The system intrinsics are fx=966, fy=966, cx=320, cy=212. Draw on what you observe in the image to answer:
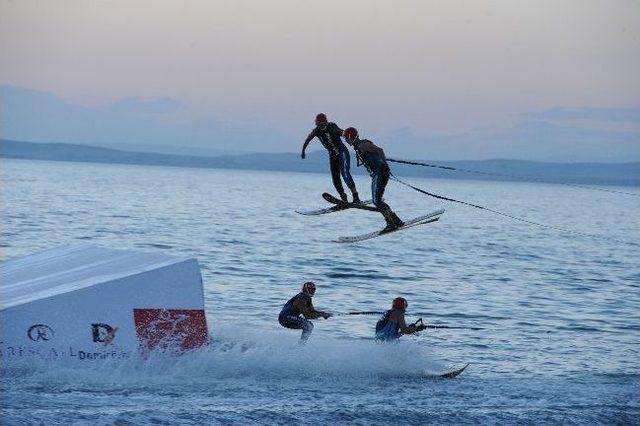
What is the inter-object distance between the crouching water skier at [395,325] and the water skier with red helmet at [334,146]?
2.28 metres

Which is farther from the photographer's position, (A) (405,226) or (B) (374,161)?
(A) (405,226)

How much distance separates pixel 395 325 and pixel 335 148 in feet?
12.7

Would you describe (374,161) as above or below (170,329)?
above

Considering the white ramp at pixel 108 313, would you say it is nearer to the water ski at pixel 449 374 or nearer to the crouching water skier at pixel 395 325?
the crouching water skier at pixel 395 325

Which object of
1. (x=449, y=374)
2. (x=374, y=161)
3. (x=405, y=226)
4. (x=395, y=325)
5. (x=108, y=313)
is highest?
(x=374, y=161)

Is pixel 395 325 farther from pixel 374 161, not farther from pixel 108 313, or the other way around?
pixel 108 313

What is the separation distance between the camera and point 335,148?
18734 millimetres

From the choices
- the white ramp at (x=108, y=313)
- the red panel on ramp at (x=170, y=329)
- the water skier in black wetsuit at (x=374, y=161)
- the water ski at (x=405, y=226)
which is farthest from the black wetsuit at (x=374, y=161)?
the red panel on ramp at (x=170, y=329)

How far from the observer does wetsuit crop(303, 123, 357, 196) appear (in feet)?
60.5

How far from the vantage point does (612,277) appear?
137ft

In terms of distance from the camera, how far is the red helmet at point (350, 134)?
1792 cm

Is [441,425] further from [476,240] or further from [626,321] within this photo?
[476,240]

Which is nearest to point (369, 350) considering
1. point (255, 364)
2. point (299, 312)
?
point (299, 312)

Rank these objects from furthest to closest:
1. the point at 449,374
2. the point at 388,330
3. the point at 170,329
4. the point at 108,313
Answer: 1. the point at 388,330
2. the point at 449,374
3. the point at 170,329
4. the point at 108,313
